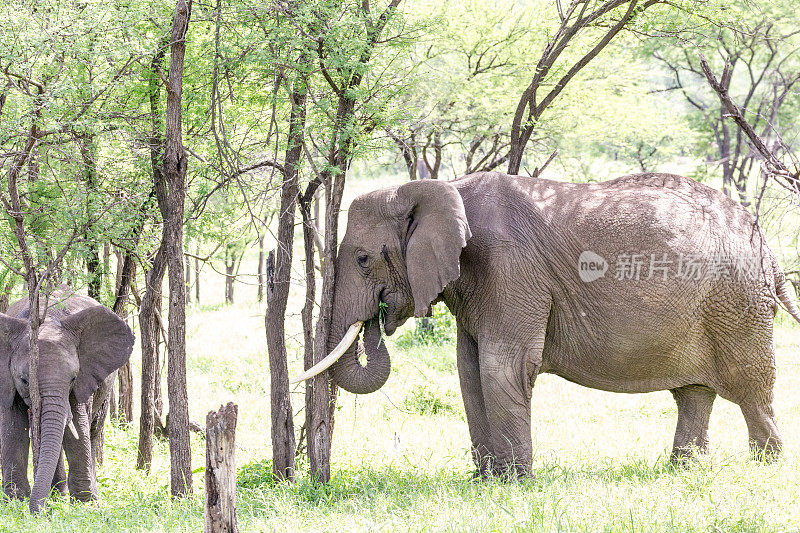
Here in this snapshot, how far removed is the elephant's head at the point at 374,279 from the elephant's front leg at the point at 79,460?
9.88 ft

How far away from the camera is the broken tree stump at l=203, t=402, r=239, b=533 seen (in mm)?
5273

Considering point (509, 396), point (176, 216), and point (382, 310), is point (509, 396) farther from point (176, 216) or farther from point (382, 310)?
point (176, 216)

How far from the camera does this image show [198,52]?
8883 mm

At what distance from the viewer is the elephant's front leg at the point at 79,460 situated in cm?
890

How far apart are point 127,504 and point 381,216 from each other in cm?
350

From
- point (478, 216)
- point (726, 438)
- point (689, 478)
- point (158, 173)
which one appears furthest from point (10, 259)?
point (726, 438)

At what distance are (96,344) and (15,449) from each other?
1269 mm

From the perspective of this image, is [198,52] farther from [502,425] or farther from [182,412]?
[502,425]

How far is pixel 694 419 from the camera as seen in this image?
8.53m

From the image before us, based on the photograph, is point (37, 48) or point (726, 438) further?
point (726, 438)

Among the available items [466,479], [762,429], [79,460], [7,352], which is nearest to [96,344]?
[7,352]

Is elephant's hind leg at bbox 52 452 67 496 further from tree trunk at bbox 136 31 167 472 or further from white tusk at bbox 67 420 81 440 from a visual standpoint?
tree trunk at bbox 136 31 167 472

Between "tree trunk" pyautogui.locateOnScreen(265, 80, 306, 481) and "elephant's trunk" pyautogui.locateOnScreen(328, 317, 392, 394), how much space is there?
84 cm

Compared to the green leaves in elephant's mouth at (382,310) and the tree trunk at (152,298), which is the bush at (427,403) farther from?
the green leaves in elephant's mouth at (382,310)
